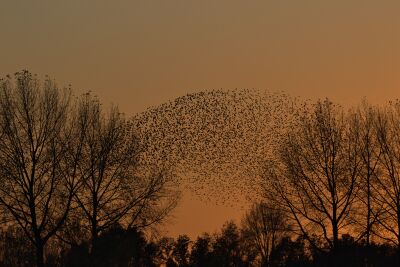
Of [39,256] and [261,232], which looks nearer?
[39,256]

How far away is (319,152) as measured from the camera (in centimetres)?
4950

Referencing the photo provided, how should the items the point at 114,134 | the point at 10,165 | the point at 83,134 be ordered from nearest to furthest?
the point at 10,165, the point at 83,134, the point at 114,134

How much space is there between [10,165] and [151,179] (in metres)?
10.5

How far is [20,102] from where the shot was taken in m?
41.2

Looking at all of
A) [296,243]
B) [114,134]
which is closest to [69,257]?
[114,134]

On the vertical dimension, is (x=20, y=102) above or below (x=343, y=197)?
above

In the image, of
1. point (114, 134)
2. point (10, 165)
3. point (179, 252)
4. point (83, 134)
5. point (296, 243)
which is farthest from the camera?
point (179, 252)

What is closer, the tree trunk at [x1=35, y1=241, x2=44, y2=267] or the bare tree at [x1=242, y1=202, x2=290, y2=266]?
the tree trunk at [x1=35, y1=241, x2=44, y2=267]

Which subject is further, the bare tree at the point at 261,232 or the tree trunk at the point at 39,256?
the bare tree at the point at 261,232

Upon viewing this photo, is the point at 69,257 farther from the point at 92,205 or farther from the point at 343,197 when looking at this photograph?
the point at 343,197

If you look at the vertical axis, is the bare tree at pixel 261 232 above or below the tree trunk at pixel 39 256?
above

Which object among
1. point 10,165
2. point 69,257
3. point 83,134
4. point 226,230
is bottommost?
point 69,257

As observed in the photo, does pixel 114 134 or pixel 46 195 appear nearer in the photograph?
pixel 46 195

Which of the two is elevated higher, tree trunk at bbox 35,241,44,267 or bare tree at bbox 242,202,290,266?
bare tree at bbox 242,202,290,266
